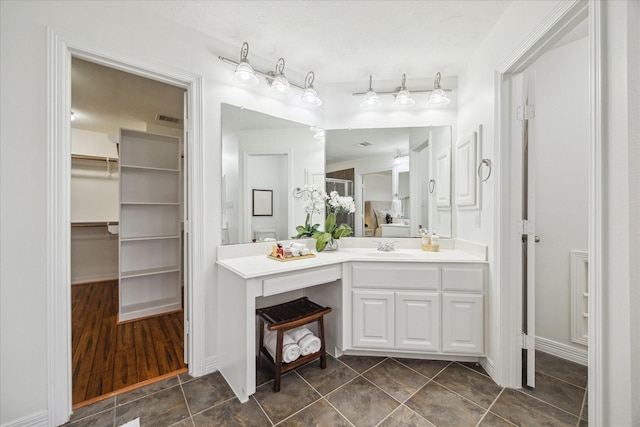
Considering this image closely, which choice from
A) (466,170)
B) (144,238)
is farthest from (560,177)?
(144,238)

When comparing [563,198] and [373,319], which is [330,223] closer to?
[373,319]

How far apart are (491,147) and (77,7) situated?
8.92ft

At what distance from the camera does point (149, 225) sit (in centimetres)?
316

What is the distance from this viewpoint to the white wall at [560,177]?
6.45 ft

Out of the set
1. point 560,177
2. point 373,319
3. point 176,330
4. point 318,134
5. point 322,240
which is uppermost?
point 318,134

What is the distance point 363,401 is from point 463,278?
1.08 metres

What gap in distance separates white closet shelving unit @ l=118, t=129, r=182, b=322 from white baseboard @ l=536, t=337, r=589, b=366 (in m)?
3.77

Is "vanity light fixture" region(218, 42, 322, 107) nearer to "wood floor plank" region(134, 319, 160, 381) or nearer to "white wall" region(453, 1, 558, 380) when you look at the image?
"white wall" region(453, 1, 558, 380)

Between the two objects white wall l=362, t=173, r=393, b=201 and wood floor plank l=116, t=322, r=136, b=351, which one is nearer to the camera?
wood floor plank l=116, t=322, r=136, b=351

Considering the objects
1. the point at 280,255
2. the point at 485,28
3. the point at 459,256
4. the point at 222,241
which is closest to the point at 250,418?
the point at 280,255

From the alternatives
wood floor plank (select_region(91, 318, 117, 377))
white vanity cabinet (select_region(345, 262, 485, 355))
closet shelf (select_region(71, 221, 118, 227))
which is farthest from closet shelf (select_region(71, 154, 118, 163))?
white vanity cabinet (select_region(345, 262, 485, 355))

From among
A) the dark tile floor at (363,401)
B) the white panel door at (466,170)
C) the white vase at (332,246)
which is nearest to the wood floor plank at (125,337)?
the dark tile floor at (363,401)

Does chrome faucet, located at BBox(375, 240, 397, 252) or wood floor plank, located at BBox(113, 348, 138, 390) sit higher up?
chrome faucet, located at BBox(375, 240, 397, 252)

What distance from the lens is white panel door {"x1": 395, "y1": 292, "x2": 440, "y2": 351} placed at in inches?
74.6
